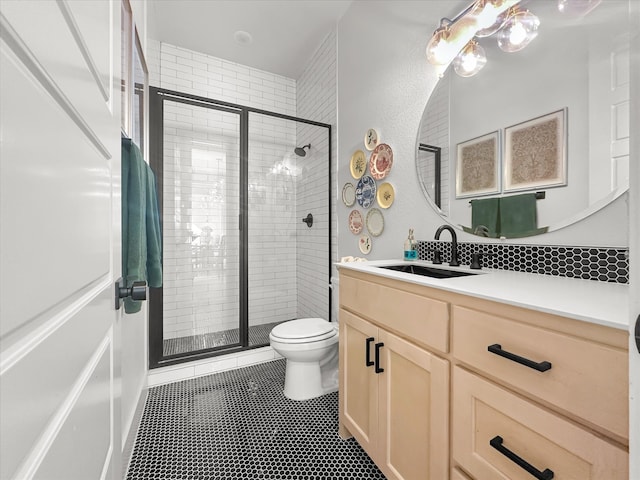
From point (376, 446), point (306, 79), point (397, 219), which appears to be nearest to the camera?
point (376, 446)

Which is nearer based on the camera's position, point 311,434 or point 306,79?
point 311,434

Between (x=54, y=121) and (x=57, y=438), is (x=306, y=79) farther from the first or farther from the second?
(x=57, y=438)

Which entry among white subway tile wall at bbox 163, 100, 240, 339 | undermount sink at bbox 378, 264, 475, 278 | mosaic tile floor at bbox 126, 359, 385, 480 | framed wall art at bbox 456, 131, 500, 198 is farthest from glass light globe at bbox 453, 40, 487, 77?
mosaic tile floor at bbox 126, 359, 385, 480

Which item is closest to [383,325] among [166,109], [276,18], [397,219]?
[397,219]

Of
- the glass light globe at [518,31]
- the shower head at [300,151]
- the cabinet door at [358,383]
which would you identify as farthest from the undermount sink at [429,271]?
the shower head at [300,151]

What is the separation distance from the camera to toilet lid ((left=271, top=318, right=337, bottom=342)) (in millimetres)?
1875

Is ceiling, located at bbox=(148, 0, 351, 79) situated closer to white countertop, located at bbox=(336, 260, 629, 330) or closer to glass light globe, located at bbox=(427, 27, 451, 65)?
glass light globe, located at bbox=(427, 27, 451, 65)

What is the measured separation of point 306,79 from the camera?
319cm

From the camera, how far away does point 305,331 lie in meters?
1.95

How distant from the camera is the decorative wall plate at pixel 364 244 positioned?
7.12 ft

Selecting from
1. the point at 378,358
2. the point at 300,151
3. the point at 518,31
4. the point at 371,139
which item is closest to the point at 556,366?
the point at 378,358

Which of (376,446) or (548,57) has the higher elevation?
(548,57)

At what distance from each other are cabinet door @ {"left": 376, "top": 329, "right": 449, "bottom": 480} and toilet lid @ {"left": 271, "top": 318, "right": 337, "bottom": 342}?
69 cm

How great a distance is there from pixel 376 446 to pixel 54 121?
152cm
